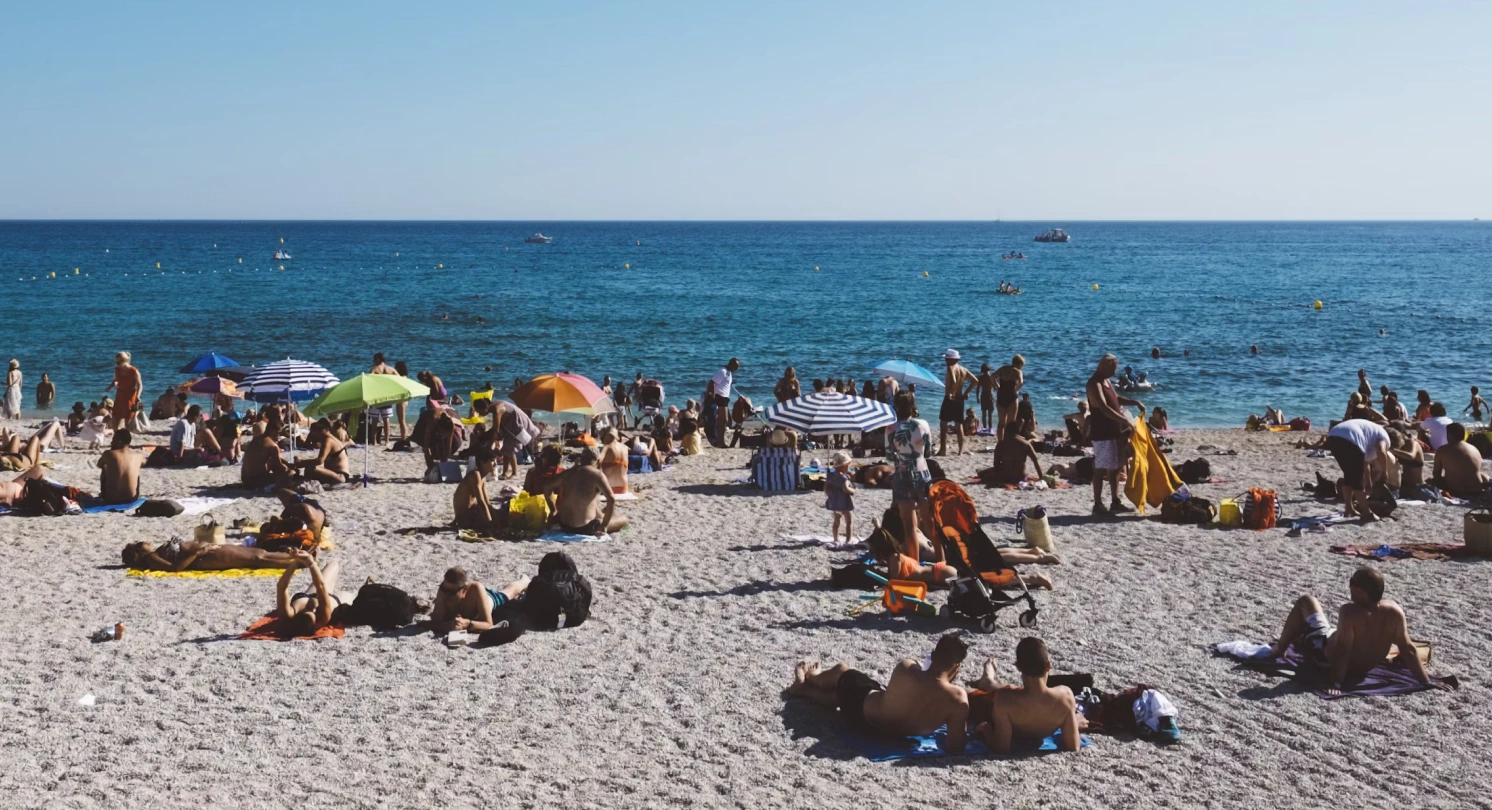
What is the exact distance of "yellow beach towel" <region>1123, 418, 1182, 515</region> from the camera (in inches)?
479

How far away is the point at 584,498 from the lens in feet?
37.5

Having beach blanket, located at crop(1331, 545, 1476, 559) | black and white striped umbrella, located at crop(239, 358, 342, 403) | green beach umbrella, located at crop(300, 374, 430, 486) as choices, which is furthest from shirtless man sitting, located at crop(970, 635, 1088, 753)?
black and white striped umbrella, located at crop(239, 358, 342, 403)

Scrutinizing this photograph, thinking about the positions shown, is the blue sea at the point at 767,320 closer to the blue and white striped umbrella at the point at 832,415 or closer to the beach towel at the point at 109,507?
the blue and white striped umbrella at the point at 832,415

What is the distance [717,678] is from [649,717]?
0.74 m

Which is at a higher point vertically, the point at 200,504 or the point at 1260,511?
the point at 1260,511

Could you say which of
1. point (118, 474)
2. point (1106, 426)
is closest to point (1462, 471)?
point (1106, 426)

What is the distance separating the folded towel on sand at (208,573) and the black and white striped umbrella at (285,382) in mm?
4979

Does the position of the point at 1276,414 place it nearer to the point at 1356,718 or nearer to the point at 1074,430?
the point at 1074,430

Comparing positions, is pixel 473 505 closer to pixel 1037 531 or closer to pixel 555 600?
pixel 555 600

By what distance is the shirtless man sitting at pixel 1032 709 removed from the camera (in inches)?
254

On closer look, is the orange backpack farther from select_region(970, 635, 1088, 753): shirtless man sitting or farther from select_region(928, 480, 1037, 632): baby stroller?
select_region(970, 635, 1088, 753): shirtless man sitting

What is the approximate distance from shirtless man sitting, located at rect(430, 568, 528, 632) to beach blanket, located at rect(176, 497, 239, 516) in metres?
5.28

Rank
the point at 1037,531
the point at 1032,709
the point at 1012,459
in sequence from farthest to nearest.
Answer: the point at 1012,459, the point at 1037,531, the point at 1032,709

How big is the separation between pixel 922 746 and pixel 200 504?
9.24 meters
